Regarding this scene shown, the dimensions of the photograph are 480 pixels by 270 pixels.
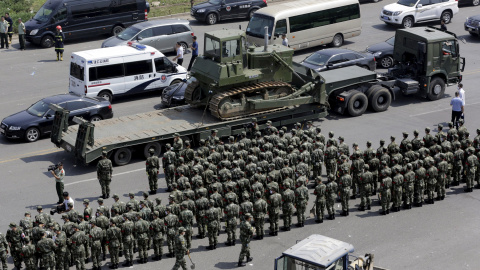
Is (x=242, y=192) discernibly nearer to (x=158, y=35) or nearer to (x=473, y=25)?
(x=158, y=35)

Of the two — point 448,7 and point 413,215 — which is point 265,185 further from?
point 448,7

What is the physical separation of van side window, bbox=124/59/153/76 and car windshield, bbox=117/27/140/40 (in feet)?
15.6

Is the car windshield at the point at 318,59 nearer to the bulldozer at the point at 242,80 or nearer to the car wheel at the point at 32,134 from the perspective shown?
the bulldozer at the point at 242,80

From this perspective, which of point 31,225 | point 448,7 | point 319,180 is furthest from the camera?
point 448,7

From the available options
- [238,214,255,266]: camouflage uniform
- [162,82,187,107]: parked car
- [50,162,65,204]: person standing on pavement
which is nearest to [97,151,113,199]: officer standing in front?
[50,162,65,204]: person standing on pavement

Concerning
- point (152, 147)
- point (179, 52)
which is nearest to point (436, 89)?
point (179, 52)

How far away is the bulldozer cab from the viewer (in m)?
24.0

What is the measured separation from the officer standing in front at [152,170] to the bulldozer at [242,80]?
12.7 feet

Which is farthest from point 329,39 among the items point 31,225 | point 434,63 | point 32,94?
point 31,225

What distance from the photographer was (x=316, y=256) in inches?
553

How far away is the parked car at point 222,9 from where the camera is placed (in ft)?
124

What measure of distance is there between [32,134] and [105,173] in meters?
5.40

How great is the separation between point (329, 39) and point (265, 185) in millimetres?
16377

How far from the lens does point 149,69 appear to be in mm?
28672
